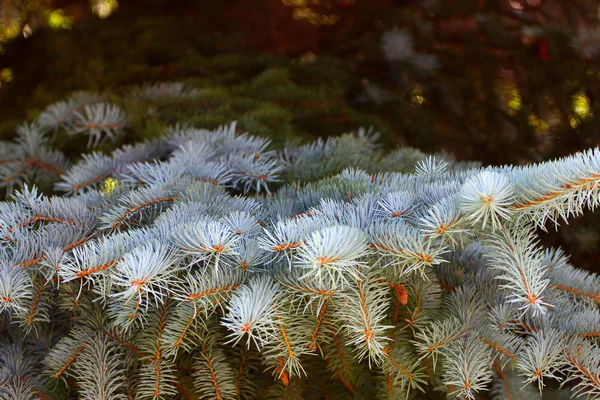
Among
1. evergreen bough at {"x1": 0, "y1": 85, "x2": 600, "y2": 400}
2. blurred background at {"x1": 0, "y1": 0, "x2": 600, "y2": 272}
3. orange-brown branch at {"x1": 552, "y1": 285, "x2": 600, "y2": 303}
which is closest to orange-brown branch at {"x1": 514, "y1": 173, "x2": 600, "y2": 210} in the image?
evergreen bough at {"x1": 0, "y1": 85, "x2": 600, "y2": 400}

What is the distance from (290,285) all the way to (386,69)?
1388mm

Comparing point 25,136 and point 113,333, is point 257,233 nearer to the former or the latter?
point 113,333

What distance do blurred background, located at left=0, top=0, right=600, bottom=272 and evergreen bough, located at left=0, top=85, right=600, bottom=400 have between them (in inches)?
24.5

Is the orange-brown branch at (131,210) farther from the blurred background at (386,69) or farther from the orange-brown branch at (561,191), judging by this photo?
the blurred background at (386,69)

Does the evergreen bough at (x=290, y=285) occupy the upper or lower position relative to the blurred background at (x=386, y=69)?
upper

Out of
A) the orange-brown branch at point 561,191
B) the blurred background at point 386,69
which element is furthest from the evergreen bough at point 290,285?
the blurred background at point 386,69

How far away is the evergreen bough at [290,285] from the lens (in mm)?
499

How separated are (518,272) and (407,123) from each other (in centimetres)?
109

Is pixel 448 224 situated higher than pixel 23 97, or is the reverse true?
pixel 448 224

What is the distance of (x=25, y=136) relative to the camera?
105 centimetres

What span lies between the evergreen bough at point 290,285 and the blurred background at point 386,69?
0.62m

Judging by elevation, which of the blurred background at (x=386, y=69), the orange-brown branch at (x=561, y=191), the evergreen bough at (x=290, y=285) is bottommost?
the blurred background at (x=386, y=69)

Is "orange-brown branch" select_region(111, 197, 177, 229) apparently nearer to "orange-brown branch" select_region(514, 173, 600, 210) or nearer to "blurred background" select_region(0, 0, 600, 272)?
"orange-brown branch" select_region(514, 173, 600, 210)

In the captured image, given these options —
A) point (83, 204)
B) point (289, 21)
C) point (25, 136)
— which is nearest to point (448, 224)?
point (83, 204)
